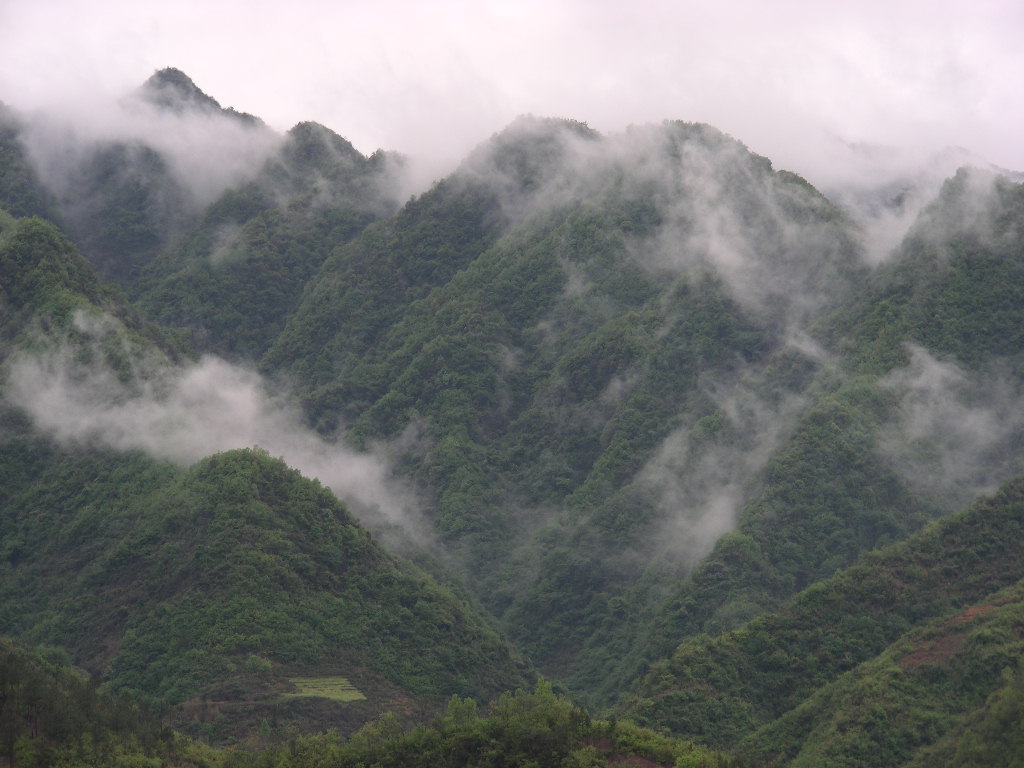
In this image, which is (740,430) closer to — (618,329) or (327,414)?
(618,329)

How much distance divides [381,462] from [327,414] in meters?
8.26

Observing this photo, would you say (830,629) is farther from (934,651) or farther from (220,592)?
(220,592)

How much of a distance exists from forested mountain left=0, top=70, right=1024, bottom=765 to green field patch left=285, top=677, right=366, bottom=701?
357mm

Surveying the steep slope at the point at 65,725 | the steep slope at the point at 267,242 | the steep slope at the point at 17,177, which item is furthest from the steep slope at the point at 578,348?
the steep slope at the point at 65,725

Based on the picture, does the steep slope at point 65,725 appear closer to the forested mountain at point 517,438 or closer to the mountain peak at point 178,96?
the forested mountain at point 517,438

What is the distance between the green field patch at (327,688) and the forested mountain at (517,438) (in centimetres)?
36

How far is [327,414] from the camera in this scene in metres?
126

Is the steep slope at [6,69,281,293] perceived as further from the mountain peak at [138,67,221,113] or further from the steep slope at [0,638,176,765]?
the steep slope at [0,638,176,765]

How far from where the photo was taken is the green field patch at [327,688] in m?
78.5

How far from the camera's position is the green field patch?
258 ft

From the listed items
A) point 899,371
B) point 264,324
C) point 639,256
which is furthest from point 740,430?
point 264,324

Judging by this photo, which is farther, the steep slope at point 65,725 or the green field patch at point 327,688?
the green field patch at point 327,688

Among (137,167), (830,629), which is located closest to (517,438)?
(830,629)

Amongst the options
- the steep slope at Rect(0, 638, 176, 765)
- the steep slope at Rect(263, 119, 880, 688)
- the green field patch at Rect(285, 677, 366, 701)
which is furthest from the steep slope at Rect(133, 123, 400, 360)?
the steep slope at Rect(0, 638, 176, 765)
